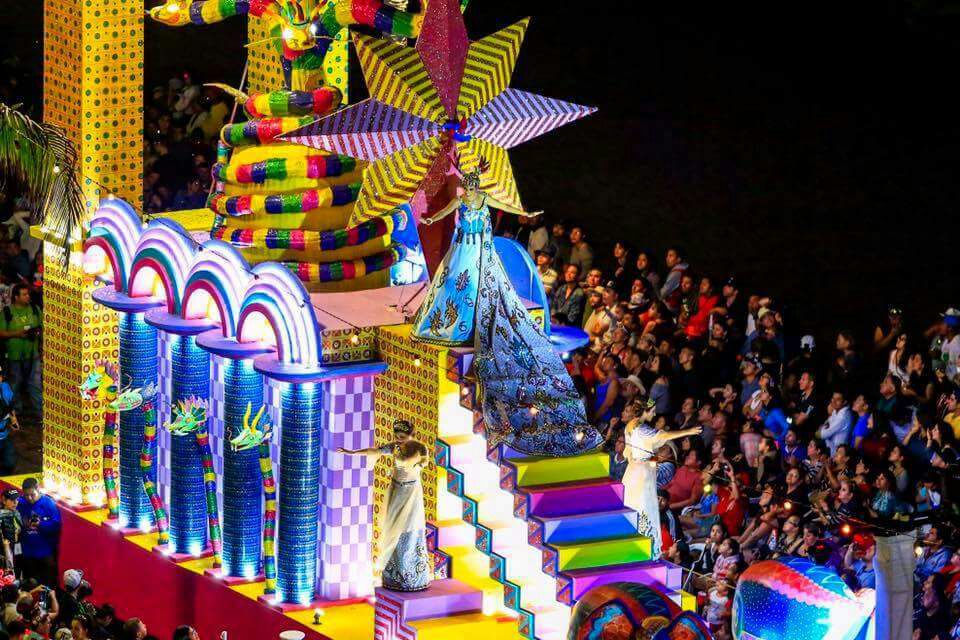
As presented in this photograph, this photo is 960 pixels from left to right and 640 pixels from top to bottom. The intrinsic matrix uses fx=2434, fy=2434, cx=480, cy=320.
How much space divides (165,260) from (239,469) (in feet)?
6.76

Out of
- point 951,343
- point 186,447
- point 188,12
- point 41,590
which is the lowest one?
point 41,590

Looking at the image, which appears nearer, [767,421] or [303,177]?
[303,177]

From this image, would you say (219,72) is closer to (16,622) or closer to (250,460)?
(250,460)

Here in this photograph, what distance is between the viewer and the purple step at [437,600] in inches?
712

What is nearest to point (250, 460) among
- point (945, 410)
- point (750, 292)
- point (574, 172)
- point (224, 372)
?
point (224, 372)

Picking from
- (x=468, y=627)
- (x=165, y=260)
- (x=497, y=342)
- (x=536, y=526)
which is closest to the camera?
(x=536, y=526)

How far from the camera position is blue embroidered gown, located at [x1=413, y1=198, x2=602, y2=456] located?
18.2 meters

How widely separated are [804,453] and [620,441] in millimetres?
1629

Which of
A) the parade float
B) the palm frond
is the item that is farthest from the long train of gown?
the palm frond

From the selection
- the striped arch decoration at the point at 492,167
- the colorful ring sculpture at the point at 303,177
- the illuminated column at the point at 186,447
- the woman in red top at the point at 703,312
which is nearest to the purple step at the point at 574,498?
the striped arch decoration at the point at 492,167

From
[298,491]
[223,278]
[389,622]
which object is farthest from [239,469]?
[389,622]

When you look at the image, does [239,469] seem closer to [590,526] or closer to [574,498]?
[574,498]

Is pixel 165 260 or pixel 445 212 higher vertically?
pixel 445 212

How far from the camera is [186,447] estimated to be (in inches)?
798
